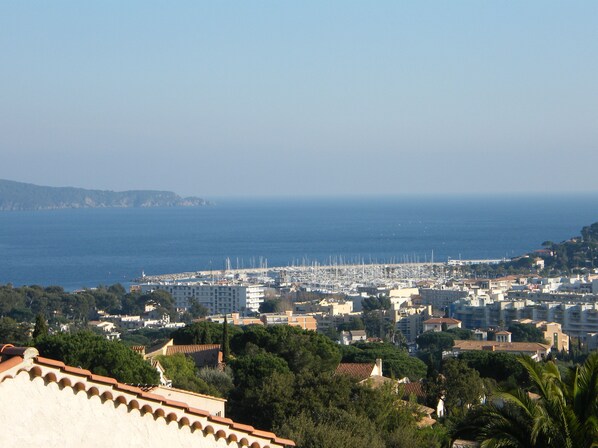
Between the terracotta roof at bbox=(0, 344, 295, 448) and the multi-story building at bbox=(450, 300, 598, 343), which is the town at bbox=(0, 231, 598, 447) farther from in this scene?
the multi-story building at bbox=(450, 300, 598, 343)

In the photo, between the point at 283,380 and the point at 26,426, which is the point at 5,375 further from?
the point at 283,380

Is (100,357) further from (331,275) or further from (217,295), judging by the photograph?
(331,275)

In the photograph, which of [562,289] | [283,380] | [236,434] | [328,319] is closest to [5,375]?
[236,434]

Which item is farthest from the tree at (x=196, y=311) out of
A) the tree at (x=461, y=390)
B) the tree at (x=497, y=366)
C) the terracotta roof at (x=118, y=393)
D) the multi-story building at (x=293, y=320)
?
the terracotta roof at (x=118, y=393)

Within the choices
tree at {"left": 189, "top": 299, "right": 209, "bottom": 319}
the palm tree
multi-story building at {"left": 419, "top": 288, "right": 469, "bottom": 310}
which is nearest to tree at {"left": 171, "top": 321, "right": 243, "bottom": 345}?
the palm tree

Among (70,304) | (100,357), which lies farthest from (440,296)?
(100,357)
